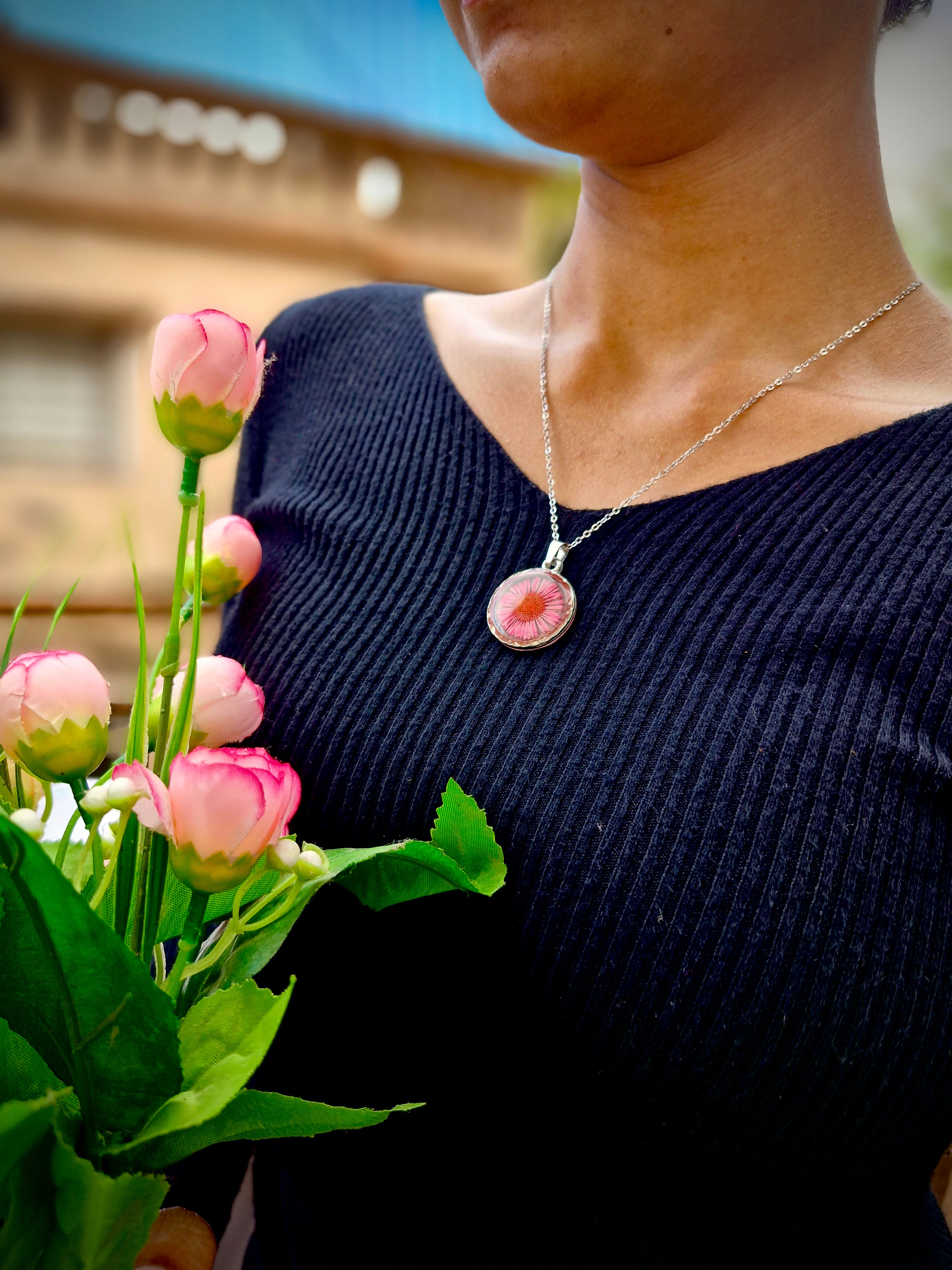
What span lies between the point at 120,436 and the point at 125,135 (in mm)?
1685

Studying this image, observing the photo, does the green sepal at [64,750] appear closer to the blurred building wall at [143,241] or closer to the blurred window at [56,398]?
the blurred building wall at [143,241]

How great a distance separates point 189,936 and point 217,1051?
43 mm

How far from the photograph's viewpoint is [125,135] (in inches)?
221

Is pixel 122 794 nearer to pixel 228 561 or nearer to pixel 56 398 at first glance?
pixel 228 561

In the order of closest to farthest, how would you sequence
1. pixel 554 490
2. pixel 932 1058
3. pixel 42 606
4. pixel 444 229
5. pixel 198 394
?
1. pixel 198 394
2. pixel 932 1058
3. pixel 554 490
4. pixel 42 606
5. pixel 444 229

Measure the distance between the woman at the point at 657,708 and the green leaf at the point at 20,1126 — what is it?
271mm

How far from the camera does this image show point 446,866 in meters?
0.44

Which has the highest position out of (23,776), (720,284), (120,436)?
(120,436)

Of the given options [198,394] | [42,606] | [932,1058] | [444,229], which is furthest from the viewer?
[444,229]

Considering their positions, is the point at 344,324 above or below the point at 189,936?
above

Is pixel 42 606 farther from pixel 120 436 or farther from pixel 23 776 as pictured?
pixel 120 436

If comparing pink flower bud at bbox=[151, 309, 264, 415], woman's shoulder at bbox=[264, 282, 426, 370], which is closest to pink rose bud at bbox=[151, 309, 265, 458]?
pink flower bud at bbox=[151, 309, 264, 415]

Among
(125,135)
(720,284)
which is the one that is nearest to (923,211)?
(125,135)

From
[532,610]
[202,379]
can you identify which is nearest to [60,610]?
[202,379]
